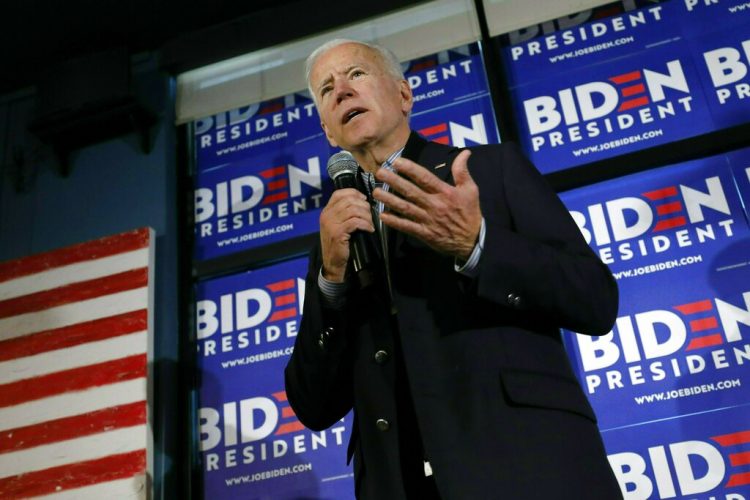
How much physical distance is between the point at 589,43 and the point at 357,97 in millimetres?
1790

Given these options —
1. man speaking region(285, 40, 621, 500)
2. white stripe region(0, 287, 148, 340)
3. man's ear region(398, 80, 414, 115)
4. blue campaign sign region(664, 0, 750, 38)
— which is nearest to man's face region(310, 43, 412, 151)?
man's ear region(398, 80, 414, 115)

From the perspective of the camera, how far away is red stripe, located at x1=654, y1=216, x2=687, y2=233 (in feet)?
8.81

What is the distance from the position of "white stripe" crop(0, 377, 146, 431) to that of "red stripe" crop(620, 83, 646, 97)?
2.06 metres

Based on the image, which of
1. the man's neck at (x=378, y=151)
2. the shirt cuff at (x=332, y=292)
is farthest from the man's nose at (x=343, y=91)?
the shirt cuff at (x=332, y=292)

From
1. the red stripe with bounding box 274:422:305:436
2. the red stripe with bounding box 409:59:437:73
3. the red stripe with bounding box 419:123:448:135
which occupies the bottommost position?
the red stripe with bounding box 274:422:305:436

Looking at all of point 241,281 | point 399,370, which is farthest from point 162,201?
point 399,370

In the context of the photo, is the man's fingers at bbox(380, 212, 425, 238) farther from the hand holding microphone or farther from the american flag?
the american flag

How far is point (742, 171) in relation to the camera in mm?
2703

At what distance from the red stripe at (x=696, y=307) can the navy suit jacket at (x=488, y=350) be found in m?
1.42

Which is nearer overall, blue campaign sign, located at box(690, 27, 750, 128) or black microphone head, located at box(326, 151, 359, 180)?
black microphone head, located at box(326, 151, 359, 180)

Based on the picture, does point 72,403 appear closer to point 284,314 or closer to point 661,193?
point 284,314

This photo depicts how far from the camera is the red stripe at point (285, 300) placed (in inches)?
120

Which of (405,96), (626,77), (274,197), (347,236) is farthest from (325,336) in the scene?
(626,77)

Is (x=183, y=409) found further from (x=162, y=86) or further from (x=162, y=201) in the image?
(x=162, y=86)
